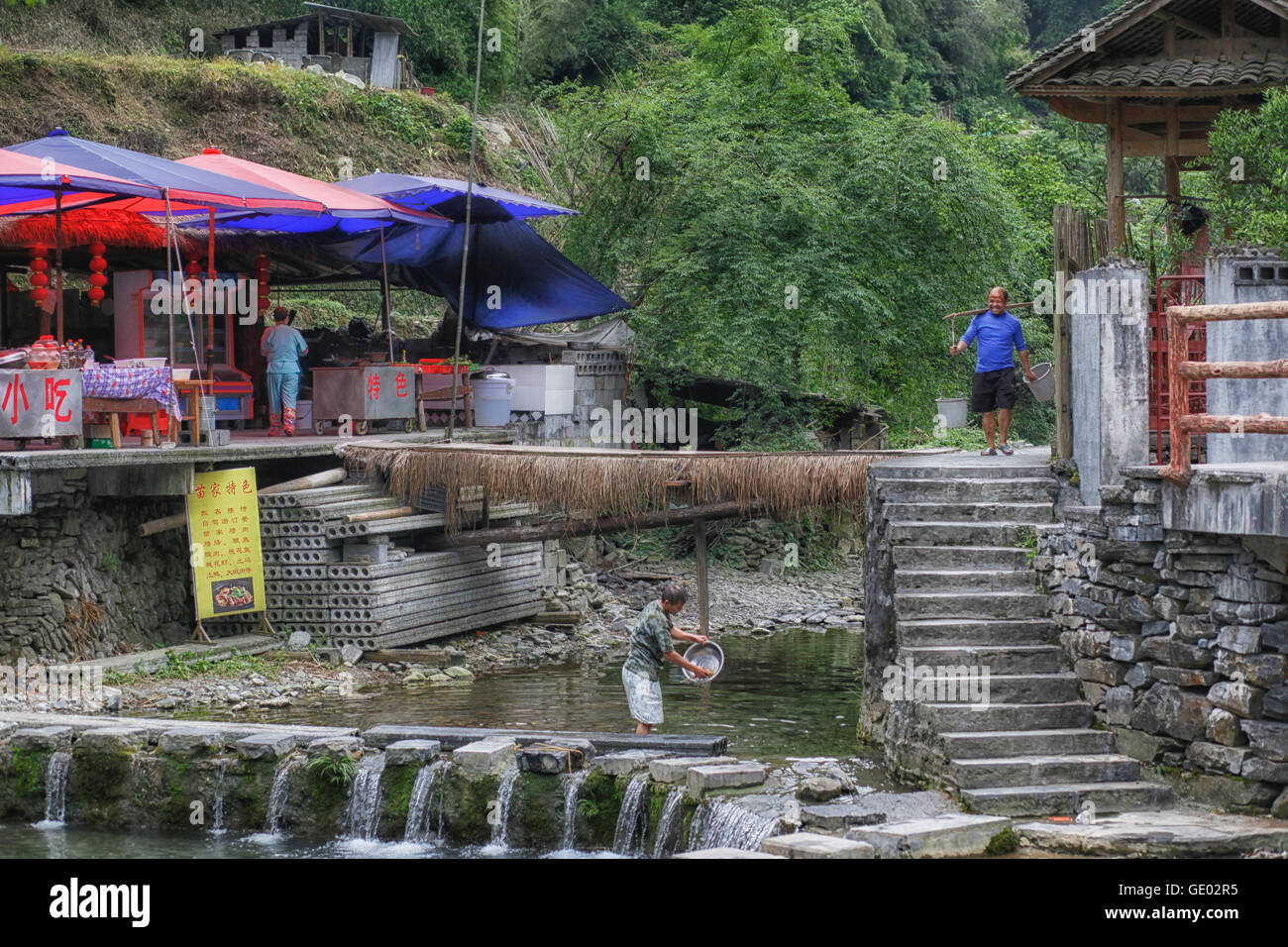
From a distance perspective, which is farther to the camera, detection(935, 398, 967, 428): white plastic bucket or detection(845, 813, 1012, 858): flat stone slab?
detection(935, 398, 967, 428): white plastic bucket

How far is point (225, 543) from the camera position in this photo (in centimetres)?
1647

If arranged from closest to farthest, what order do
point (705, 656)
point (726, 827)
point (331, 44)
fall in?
point (726, 827), point (705, 656), point (331, 44)

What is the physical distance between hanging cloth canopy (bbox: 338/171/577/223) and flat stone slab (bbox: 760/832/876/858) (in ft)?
45.8

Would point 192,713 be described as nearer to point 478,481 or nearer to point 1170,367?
point 478,481

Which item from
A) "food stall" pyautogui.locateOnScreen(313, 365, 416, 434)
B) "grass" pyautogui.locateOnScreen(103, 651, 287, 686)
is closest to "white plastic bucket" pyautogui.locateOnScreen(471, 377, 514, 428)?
"food stall" pyautogui.locateOnScreen(313, 365, 416, 434)

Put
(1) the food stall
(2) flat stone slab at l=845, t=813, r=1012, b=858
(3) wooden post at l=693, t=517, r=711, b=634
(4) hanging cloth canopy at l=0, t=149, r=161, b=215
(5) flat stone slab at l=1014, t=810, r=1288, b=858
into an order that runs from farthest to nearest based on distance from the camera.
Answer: (1) the food stall < (3) wooden post at l=693, t=517, r=711, b=634 < (4) hanging cloth canopy at l=0, t=149, r=161, b=215 < (5) flat stone slab at l=1014, t=810, r=1288, b=858 < (2) flat stone slab at l=845, t=813, r=1012, b=858

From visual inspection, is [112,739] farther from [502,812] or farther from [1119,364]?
[1119,364]

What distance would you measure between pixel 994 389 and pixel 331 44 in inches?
1018

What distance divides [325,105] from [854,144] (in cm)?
1358

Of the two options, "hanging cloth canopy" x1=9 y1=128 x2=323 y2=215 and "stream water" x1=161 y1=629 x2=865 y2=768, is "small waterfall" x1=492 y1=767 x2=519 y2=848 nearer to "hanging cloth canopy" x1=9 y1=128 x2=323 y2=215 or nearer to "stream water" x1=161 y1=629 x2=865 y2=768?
"stream water" x1=161 y1=629 x2=865 y2=768

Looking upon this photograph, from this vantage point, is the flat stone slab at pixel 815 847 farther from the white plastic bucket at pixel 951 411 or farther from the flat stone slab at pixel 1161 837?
the white plastic bucket at pixel 951 411

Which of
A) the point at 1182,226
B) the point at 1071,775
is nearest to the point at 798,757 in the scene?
the point at 1071,775

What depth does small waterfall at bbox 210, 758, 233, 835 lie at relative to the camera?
11.1 metres

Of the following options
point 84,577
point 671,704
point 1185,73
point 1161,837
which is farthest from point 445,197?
point 1161,837
